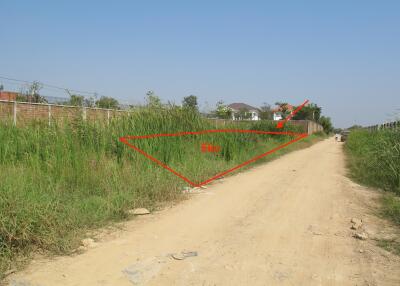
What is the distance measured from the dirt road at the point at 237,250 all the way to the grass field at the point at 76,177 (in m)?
0.39

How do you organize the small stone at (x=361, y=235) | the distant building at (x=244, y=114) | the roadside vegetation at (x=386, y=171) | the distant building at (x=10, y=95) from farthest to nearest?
the distant building at (x=244, y=114) → the distant building at (x=10, y=95) → the roadside vegetation at (x=386, y=171) → the small stone at (x=361, y=235)

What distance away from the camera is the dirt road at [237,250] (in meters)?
3.84

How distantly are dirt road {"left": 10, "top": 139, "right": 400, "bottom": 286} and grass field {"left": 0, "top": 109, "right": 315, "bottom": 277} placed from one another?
0.39 meters

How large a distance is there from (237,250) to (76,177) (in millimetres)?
3488

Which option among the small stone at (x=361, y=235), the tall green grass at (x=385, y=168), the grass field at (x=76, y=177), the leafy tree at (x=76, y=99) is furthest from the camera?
the leafy tree at (x=76, y=99)

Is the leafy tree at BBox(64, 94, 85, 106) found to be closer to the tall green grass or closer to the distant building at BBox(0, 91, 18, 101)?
the distant building at BBox(0, 91, 18, 101)

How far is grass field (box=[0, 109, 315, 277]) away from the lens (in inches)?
174

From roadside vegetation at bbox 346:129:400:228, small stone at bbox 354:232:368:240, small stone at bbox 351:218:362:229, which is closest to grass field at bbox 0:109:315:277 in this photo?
small stone at bbox 351:218:362:229

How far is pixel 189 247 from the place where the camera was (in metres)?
4.73

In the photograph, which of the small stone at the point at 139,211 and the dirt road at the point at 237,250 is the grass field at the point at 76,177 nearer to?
the small stone at the point at 139,211

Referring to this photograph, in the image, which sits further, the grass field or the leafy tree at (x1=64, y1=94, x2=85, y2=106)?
the leafy tree at (x1=64, y1=94, x2=85, y2=106)

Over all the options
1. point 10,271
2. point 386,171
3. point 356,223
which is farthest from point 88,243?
point 386,171

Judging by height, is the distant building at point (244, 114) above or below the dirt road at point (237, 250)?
above

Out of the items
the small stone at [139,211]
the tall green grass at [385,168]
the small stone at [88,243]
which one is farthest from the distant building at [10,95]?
the tall green grass at [385,168]
